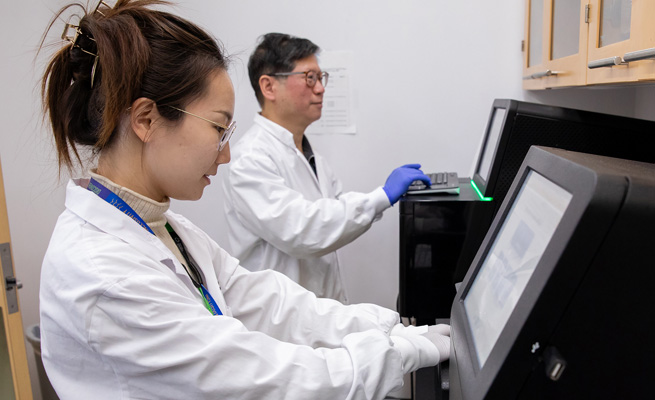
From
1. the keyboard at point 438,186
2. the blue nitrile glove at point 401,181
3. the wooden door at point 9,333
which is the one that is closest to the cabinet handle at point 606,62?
the keyboard at point 438,186

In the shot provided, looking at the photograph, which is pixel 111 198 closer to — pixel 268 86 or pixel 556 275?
pixel 556 275

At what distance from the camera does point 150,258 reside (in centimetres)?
84

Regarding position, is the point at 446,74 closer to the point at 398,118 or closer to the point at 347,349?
the point at 398,118

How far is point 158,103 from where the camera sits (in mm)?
882

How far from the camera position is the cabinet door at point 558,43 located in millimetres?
1142

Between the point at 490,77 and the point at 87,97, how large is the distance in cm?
156

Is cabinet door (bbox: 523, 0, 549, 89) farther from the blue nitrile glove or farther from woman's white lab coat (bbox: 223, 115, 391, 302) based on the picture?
woman's white lab coat (bbox: 223, 115, 391, 302)

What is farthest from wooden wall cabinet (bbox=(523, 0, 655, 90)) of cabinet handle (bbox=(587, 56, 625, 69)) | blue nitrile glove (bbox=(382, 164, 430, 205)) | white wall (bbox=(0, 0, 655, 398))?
Result: blue nitrile glove (bbox=(382, 164, 430, 205))

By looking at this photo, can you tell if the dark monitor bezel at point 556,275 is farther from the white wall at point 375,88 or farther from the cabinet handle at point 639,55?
the white wall at point 375,88

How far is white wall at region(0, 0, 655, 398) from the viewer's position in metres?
2.05

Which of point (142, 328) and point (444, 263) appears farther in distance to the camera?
point (444, 263)

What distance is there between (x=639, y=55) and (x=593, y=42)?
1.04 ft

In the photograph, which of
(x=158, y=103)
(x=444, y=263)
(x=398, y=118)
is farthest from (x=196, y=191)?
(x=398, y=118)

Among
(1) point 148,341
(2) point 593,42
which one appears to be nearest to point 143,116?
(1) point 148,341
